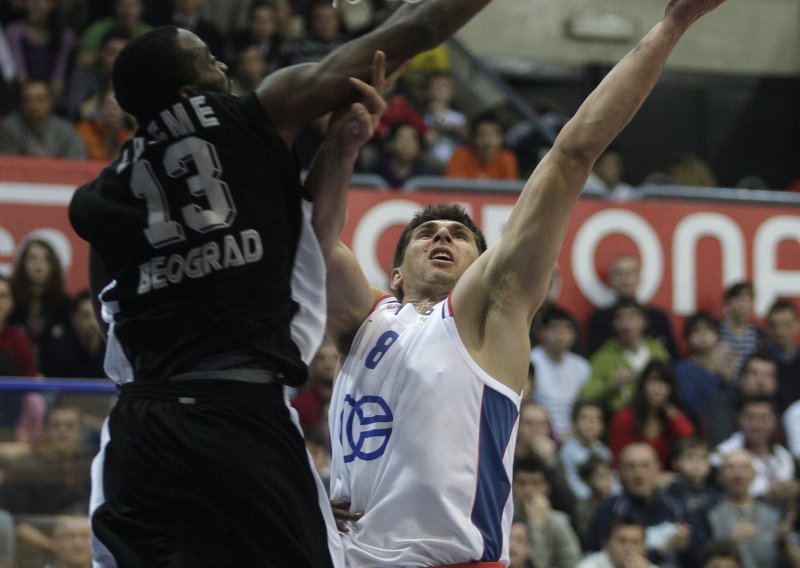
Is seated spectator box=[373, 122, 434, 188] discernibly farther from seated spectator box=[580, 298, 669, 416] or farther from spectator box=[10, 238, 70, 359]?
spectator box=[10, 238, 70, 359]

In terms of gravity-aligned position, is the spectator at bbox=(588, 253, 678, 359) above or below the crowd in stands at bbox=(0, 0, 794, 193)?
below

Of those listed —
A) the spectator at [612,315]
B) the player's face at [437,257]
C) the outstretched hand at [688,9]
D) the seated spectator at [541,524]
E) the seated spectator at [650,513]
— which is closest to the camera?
the outstretched hand at [688,9]

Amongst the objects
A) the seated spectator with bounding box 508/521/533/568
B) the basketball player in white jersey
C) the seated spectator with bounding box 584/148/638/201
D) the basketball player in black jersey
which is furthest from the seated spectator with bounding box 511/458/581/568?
the basketball player in black jersey

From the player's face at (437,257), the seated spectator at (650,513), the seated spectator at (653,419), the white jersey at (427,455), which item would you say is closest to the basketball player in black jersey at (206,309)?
the white jersey at (427,455)

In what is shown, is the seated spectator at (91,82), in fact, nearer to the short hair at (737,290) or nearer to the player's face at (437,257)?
the short hair at (737,290)

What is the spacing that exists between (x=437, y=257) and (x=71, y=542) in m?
2.84

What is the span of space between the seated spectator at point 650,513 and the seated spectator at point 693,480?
91mm

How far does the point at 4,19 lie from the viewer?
1188 cm

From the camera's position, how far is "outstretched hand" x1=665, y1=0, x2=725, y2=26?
4.58m

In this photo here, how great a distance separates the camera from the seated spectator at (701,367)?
36.1 feet

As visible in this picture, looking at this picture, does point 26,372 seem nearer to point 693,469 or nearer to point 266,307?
point 693,469

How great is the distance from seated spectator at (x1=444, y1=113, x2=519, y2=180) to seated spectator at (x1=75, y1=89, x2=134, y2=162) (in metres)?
2.93

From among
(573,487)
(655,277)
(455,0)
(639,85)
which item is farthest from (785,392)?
(455,0)

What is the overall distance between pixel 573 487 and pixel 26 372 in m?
3.90
